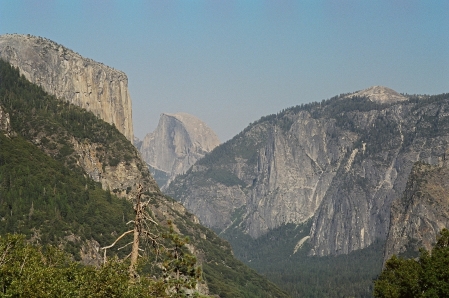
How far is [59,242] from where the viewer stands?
169 m

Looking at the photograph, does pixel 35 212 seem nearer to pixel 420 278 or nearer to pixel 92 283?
pixel 420 278

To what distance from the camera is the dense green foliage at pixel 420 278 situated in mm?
94750

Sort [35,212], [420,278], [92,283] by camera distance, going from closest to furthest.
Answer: [92,283], [420,278], [35,212]

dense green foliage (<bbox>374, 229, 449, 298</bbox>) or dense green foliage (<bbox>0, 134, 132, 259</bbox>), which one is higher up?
dense green foliage (<bbox>0, 134, 132, 259</bbox>)

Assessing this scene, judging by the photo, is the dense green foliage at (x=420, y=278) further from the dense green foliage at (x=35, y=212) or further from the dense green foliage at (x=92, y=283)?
the dense green foliage at (x=35, y=212)

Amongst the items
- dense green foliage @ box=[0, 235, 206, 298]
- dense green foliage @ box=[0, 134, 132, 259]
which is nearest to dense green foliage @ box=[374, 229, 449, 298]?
dense green foliage @ box=[0, 235, 206, 298]

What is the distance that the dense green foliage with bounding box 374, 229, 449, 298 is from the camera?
94.8 metres

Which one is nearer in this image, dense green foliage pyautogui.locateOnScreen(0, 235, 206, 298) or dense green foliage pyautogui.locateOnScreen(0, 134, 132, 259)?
dense green foliage pyautogui.locateOnScreen(0, 235, 206, 298)

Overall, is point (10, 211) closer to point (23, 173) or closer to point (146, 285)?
point (23, 173)

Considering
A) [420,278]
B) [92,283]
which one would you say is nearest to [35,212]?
[420,278]

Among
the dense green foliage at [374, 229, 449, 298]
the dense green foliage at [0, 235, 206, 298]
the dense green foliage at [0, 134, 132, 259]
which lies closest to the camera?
the dense green foliage at [0, 235, 206, 298]

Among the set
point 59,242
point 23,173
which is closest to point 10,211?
point 59,242

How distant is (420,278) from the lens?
326 ft

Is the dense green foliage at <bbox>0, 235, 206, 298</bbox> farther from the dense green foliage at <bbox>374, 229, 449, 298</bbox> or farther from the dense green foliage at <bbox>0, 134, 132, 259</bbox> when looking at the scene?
the dense green foliage at <bbox>0, 134, 132, 259</bbox>
